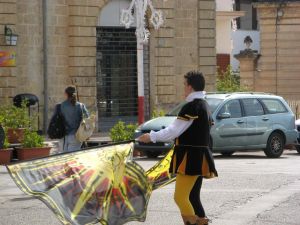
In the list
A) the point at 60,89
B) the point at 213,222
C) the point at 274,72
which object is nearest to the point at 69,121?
the point at 213,222

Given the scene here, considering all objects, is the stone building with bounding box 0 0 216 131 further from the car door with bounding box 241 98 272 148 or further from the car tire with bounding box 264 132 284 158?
the car tire with bounding box 264 132 284 158

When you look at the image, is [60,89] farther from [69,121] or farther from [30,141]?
[69,121]

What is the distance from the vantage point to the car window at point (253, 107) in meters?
20.7

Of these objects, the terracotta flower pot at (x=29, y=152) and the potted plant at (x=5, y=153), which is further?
the terracotta flower pot at (x=29, y=152)

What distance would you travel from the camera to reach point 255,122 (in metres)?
20.7

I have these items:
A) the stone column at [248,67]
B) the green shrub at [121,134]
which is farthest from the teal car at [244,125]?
the stone column at [248,67]

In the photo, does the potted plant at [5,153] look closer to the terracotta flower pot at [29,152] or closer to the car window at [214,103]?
the terracotta flower pot at [29,152]

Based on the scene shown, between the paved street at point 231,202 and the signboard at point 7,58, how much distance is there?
996cm

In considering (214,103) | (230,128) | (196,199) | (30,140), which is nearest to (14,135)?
(30,140)

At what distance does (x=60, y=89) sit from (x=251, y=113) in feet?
26.4

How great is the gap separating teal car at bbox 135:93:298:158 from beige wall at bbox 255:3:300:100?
65.6 feet

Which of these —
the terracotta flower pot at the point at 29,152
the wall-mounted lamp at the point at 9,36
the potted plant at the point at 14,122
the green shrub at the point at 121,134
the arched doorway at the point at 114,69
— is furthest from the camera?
the arched doorway at the point at 114,69

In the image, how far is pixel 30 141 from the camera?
1920 cm

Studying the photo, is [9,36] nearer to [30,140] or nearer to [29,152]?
[30,140]
